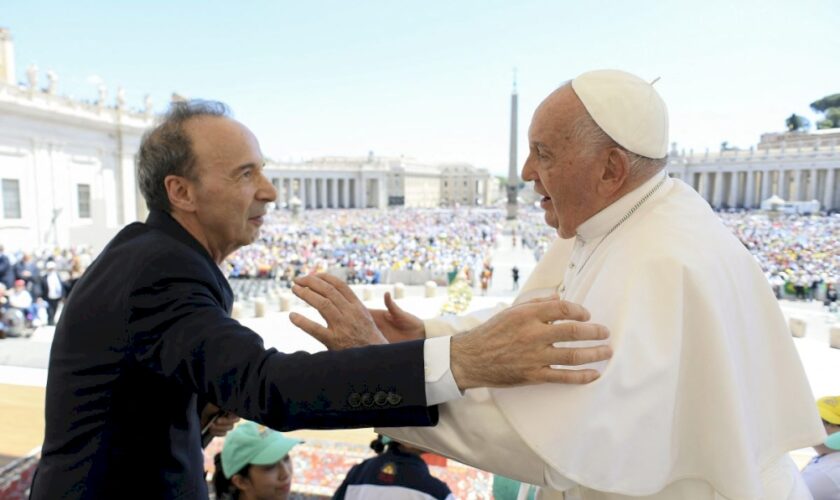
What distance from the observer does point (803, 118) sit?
232 ft

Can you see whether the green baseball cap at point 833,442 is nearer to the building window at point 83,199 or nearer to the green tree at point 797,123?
the building window at point 83,199

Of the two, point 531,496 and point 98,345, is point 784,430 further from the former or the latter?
point 98,345

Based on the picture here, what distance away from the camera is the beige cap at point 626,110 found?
4.66 ft

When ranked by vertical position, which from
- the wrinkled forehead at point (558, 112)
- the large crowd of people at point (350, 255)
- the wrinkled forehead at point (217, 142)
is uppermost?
the wrinkled forehead at point (558, 112)

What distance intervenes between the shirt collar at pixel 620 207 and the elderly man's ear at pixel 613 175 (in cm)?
3

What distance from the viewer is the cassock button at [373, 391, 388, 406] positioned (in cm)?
106

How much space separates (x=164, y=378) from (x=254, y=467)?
4.98ft

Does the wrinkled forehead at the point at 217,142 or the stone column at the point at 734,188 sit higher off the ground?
the stone column at the point at 734,188

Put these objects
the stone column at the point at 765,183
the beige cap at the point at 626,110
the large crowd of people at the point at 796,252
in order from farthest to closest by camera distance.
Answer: the stone column at the point at 765,183 → the large crowd of people at the point at 796,252 → the beige cap at the point at 626,110

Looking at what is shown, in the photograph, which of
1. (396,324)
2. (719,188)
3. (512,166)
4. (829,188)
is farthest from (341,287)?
(719,188)

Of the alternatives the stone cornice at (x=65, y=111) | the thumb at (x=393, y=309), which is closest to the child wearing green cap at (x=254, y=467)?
the thumb at (x=393, y=309)

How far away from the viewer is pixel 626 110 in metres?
1.42

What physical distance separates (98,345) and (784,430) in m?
1.70

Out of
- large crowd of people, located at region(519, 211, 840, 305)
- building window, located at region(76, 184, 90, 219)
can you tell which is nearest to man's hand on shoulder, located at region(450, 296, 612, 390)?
large crowd of people, located at region(519, 211, 840, 305)
